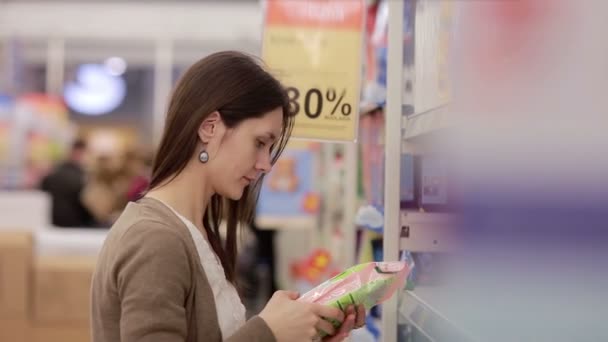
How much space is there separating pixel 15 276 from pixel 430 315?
397cm

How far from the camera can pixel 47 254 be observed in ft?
18.2

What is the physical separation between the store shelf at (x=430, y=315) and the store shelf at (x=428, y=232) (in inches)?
3.7

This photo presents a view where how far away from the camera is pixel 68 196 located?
7.38 meters

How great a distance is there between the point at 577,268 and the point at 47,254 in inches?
202

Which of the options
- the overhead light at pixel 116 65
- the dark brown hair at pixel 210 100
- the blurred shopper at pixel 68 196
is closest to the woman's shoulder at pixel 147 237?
the dark brown hair at pixel 210 100

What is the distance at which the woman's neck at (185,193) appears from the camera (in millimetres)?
1390

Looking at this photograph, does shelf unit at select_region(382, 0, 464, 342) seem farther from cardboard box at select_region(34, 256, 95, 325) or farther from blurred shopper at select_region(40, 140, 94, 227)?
blurred shopper at select_region(40, 140, 94, 227)

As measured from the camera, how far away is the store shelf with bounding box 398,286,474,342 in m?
1.39

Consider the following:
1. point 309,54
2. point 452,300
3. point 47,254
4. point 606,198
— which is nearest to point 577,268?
point 606,198

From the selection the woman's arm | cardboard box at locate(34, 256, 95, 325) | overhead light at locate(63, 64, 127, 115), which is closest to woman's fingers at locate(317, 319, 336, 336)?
the woman's arm

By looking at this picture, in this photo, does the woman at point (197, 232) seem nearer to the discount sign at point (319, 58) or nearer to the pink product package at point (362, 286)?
the pink product package at point (362, 286)

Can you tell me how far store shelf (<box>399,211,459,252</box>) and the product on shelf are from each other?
0.14 m

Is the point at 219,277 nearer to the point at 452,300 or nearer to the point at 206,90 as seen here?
the point at 206,90

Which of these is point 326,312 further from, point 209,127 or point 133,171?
point 133,171
